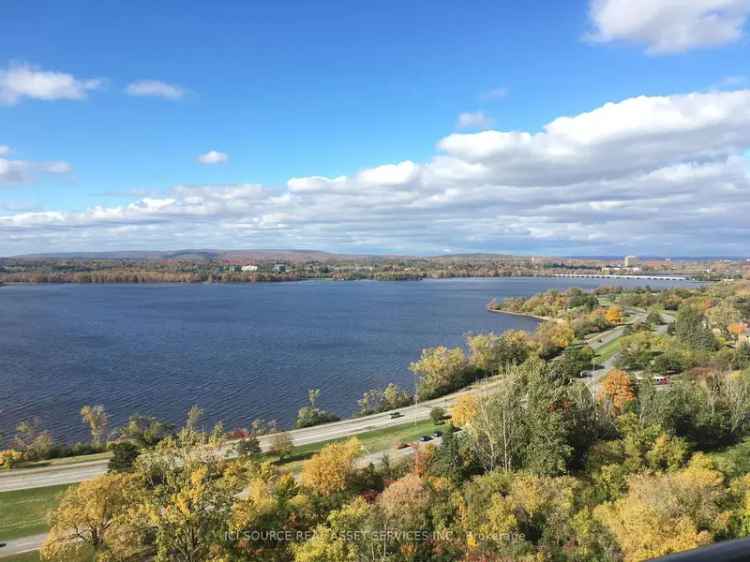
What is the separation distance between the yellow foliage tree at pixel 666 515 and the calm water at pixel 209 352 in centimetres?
2024

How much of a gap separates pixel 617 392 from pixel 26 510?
26.8m

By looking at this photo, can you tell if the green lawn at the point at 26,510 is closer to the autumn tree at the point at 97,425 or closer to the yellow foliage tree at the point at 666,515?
the autumn tree at the point at 97,425

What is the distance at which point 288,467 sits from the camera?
21188 mm

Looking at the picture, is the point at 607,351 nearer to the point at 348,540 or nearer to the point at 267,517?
the point at 348,540

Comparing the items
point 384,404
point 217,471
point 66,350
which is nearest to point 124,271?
point 66,350

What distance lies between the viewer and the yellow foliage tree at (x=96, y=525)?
13.8 metres

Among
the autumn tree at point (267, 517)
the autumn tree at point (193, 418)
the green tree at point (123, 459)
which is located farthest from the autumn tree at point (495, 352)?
the green tree at point (123, 459)

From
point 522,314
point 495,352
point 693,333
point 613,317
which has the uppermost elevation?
point 693,333

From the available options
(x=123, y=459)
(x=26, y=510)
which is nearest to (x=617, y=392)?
(x=123, y=459)

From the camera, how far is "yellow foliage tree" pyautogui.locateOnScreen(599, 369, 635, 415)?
2502 centimetres

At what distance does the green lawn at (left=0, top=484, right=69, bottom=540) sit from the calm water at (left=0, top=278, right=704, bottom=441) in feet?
31.4

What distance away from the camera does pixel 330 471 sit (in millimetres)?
16891

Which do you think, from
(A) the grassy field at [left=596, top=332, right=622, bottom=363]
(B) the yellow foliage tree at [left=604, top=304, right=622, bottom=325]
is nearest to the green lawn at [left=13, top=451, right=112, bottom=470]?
(A) the grassy field at [left=596, top=332, right=622, bottom=363]

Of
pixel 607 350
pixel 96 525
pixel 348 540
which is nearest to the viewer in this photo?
pixel 348 540
